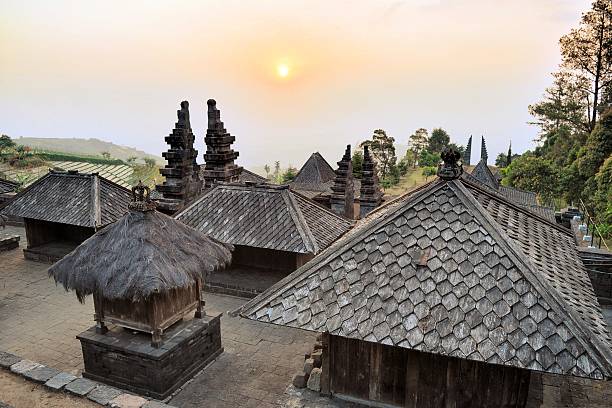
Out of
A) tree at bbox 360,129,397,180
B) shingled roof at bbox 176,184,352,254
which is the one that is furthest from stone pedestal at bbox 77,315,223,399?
tree at bbox 360,129,397,180

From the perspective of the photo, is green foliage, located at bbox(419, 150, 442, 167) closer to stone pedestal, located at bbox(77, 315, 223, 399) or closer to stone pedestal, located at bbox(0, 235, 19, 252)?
stone pedestal, located at bbox(0, 235, 19, 252)

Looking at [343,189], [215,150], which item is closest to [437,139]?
[343,189]

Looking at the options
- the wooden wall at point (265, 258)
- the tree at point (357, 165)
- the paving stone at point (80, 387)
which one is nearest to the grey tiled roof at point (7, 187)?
the wooden wall at point (265, 258)

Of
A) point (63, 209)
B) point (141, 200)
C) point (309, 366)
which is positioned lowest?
point (309, 366)

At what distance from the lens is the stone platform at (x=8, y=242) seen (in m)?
18.1

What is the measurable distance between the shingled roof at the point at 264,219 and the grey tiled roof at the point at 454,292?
532 cm

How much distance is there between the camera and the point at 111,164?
2231 inches

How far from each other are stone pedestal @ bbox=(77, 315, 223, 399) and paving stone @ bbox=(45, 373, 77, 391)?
42.6 inches

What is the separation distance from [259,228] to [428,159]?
43364 millimetres

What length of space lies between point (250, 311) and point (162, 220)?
3.56m

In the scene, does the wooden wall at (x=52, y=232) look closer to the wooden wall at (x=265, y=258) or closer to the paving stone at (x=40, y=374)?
the wooden wall at (x=265, y=258)

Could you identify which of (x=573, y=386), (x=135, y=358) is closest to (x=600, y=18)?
(x=573, y=386)

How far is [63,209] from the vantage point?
16.0m

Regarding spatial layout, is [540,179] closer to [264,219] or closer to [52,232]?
[264,219]
